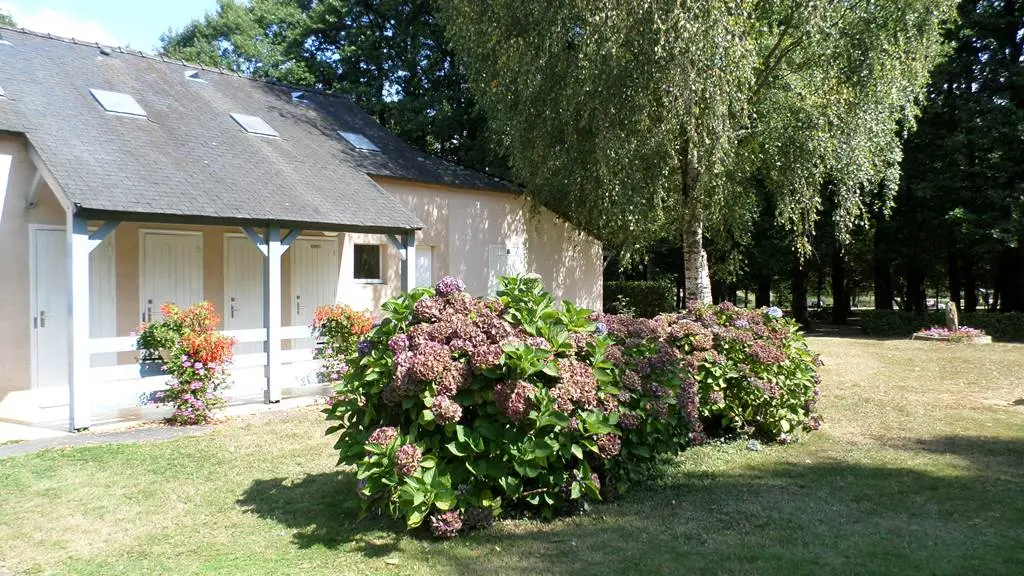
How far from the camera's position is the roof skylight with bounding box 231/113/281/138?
12.9 m

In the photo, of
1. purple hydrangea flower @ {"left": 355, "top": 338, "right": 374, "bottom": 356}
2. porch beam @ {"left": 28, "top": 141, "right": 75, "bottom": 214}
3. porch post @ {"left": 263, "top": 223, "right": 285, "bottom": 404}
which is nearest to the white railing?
porch post @ {"left": 263, "top": 223, "right": 285, "bottom": 404}

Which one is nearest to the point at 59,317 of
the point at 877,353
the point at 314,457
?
the point at 314,457

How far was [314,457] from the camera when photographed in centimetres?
707

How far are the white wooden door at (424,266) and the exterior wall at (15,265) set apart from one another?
24.5 ft

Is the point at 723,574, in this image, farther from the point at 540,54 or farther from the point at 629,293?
the point at 629,293

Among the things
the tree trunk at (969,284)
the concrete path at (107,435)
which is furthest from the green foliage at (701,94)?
the tree trunk at (969,284)

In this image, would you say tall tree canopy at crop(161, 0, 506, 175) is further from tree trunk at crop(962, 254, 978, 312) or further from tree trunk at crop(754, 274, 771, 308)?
tree trunk at crop(962, 254, 978, 312)

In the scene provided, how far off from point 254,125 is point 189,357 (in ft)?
19.1

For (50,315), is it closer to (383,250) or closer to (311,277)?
(311,277)

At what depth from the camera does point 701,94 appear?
39.2 feet

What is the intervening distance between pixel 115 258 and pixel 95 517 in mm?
6647

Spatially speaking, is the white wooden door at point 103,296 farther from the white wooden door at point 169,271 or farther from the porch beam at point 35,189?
the porch beam at point 35,189

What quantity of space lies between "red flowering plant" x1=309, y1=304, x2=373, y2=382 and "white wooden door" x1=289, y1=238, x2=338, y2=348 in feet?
9.79

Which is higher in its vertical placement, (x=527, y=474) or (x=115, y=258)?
(x=115, y=258)
